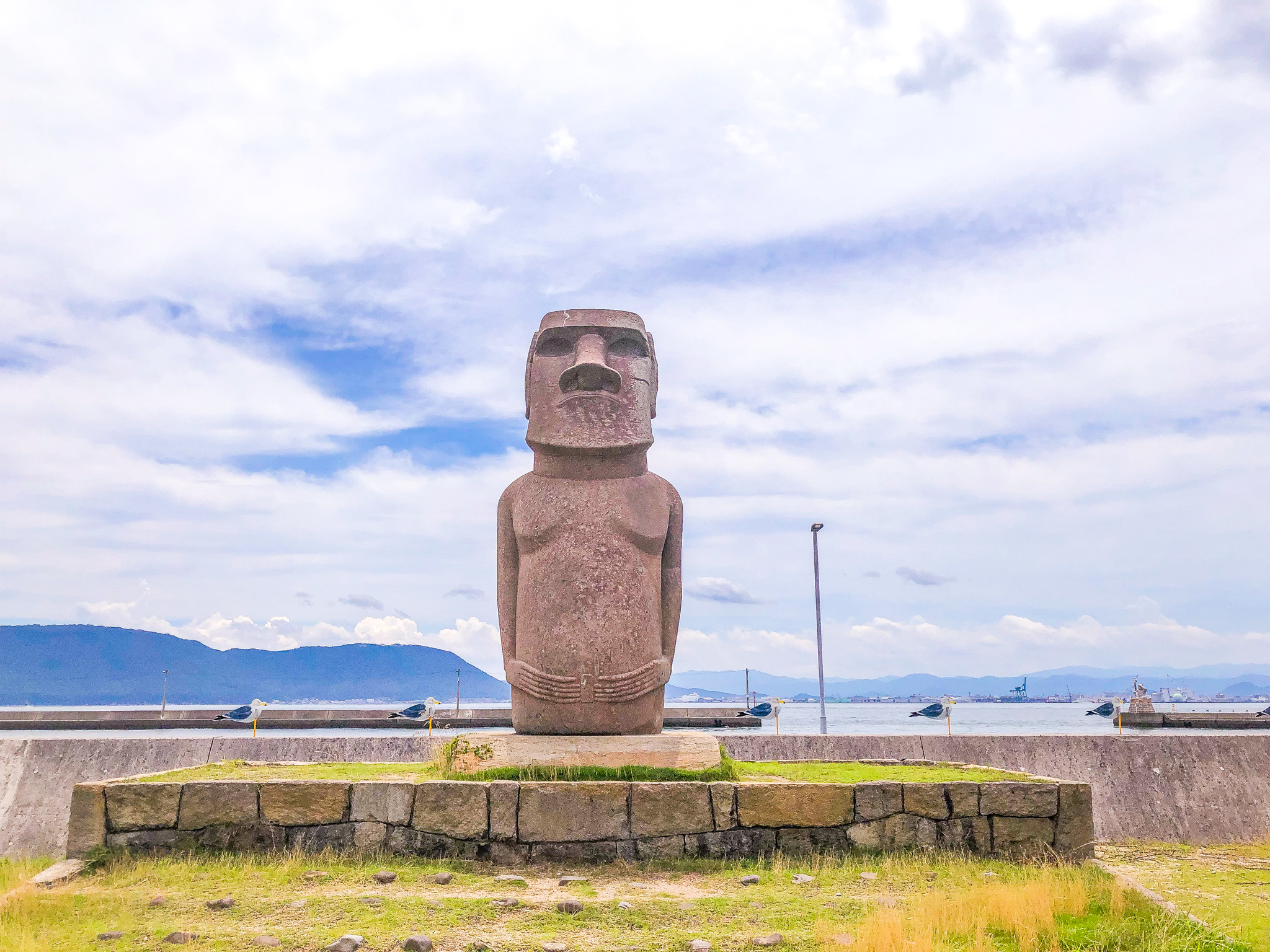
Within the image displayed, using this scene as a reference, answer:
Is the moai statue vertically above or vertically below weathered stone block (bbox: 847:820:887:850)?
above

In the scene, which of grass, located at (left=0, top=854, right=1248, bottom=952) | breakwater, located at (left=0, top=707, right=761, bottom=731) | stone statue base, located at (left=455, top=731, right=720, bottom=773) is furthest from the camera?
breakwater, located at (left=0, top=707, right=761, bottom=731)

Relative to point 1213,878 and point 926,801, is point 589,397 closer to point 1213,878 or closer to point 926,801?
point 926,801

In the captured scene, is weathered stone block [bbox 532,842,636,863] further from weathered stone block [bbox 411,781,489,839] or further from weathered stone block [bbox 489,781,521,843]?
weathered stone block [bbox 411,781,489,839]

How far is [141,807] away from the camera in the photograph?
7785 mm

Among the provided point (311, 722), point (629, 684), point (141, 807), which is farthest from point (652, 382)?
point (311, 722)

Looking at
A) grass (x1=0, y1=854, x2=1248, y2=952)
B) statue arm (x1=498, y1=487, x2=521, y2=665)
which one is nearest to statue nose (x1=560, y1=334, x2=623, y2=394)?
statue arm (x1=498, y1=487, x2=521, y2=665)

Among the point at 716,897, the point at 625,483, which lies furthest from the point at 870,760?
the point at 716,897

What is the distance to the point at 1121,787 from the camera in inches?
450

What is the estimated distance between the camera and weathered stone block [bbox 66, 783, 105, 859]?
766 cm

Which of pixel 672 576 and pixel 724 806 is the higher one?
pixel 672 576

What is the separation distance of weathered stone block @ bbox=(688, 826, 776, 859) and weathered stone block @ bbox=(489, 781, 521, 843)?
1398 millimetres

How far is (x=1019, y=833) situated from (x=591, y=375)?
564 cm

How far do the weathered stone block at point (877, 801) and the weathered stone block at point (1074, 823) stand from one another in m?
1.29

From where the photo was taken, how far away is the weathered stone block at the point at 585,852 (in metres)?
7.68
